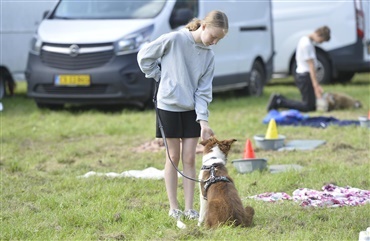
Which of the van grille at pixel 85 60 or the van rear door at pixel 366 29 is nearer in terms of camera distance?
the van grille at pixel 85 60

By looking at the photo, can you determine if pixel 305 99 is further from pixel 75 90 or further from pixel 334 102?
pixel 75 90

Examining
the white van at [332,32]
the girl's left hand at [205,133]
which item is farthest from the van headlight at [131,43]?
the girl's left hand at [205,133]

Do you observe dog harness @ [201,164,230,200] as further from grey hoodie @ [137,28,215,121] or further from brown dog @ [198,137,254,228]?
grey hoodie @ [137,28,215,121]

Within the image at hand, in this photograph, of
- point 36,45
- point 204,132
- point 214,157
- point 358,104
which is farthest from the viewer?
point 358,104

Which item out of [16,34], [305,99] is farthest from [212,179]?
[16,34]

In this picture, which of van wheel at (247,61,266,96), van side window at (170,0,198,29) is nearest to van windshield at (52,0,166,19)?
van side window at (170,0,198,29)

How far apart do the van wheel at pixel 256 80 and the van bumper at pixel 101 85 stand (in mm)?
3575

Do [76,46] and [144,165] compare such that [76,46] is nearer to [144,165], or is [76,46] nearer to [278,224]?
[144,165]

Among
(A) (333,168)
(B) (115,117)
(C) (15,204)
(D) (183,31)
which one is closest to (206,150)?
(D) (183,31)

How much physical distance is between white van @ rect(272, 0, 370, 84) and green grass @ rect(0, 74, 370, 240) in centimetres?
462

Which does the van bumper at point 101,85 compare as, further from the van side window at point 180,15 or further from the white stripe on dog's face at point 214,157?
the white stripe on dog's face at point 214,157

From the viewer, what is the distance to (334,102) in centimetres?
1491

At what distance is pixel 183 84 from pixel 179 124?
1.09ft

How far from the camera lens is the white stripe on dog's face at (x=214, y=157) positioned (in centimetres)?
647
